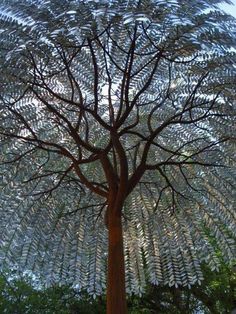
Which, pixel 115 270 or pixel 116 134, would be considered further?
pixel 116 134

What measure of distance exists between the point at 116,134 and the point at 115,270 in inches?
15.5

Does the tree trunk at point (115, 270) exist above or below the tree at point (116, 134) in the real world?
below

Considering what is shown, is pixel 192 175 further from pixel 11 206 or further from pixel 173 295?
pixel 173 295

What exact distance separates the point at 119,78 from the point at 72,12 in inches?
18.2

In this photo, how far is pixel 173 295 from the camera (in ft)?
15.7

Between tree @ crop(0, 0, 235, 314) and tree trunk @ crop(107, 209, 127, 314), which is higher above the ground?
tree @ crop(0, 0, 235, 314)

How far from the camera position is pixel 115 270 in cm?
137

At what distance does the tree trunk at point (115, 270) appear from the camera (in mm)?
1307

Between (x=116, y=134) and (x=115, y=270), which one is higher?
(x=116, y=134)

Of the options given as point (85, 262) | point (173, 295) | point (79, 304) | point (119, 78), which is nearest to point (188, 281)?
point (85, 262)

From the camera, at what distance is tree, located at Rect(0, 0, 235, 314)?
1371 mm

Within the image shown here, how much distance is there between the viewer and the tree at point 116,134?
1.37 metres

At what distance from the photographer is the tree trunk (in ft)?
4.29

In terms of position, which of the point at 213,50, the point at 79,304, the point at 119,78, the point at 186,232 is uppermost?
the point at 79,304
